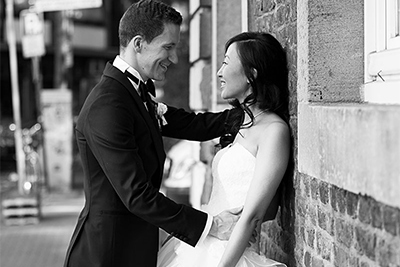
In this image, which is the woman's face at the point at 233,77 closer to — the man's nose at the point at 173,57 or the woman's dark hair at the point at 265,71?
the woman's dark hair at the point at 265,71

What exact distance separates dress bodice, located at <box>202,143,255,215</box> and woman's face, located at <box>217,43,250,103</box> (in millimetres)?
271

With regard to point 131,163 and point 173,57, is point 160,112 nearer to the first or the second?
point 173,57

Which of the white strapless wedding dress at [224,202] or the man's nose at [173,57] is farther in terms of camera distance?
the man's nose at [173,57]

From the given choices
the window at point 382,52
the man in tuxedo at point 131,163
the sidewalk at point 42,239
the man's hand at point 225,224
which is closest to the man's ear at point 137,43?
the man in tuxedo at point 131,163

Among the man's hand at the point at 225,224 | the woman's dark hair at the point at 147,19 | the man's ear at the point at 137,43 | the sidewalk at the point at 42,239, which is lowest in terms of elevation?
the sidewalk at the point at 42,239

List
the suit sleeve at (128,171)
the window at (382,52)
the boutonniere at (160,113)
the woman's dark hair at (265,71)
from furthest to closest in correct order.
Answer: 1. the boutonniere at (160,113)
2. the woman's dark hair at (265,71)
3. the suit sleeve at (128,171)
4. the window at (382,52)

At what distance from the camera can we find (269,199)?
366 cm

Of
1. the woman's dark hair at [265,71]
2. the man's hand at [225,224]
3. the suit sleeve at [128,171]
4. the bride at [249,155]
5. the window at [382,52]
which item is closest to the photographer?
the window at [382,52]

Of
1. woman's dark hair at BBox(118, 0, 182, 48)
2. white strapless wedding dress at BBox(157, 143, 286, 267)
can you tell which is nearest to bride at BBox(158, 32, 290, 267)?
white strapless wedding dress at BBox(157, 143, 286, 267)

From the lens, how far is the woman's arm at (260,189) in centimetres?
360

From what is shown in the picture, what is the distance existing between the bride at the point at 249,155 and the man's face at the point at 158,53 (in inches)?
12.0

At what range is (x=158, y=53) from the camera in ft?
12.6

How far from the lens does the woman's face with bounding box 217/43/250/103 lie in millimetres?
3906

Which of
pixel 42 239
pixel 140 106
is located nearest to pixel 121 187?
pixel 140 106
